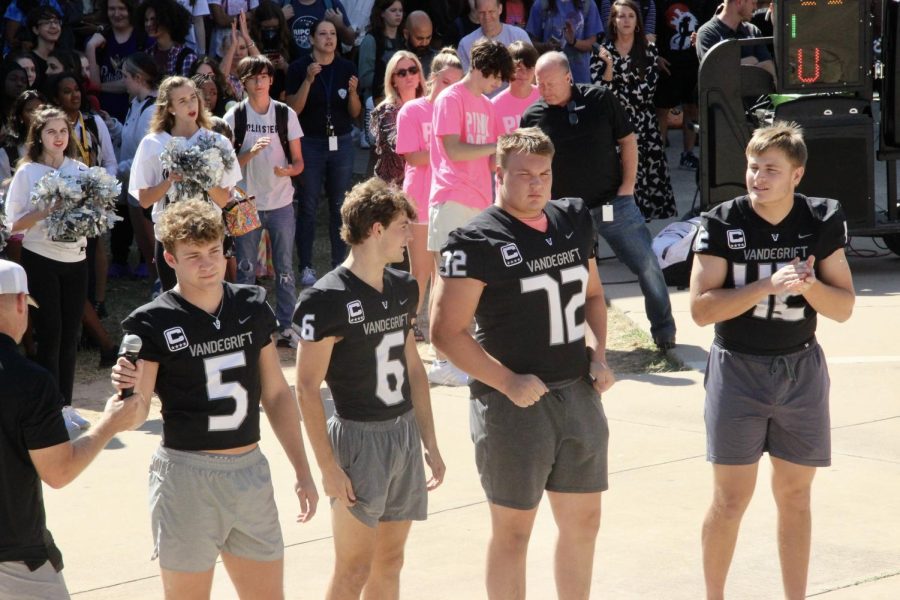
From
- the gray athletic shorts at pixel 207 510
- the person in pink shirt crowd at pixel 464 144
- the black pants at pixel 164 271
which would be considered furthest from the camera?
the person in pink shirt crowd at pixel 464 144

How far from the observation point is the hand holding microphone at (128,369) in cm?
363

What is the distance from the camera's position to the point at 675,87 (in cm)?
1424

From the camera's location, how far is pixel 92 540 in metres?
5.66

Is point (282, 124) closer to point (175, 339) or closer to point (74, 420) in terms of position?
point (74, 420)

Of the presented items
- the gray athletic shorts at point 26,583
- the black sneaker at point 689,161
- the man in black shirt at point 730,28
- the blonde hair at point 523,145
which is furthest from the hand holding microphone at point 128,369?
the black sneaker at point 689,161

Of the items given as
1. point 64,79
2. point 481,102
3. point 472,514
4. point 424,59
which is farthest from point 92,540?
point 424,59

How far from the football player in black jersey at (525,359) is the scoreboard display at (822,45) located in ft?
21.0

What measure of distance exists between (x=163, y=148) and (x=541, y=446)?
433cm

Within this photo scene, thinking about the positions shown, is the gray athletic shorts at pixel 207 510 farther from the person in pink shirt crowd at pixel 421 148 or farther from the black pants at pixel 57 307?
the person in pink shirt crowd at pixel 421 148

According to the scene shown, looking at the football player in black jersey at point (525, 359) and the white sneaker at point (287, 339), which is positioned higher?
the football player in black jersey at point (525, 359)

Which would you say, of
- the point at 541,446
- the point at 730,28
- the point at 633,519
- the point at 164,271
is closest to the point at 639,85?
the point at 730,28

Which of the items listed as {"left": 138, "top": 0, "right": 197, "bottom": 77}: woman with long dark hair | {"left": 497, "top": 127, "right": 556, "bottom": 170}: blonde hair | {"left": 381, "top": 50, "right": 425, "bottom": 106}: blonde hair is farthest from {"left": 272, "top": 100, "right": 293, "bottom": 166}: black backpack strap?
{"left": 497, "top": 127, "right": 556, "bottom": 170}: blonde hair

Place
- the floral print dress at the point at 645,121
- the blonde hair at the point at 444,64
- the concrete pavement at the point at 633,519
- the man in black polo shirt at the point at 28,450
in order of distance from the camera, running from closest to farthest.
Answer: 1. the man in black polo shirt at the point at 28,450
2. the concrete pavement at the point at 633,519
3. the blonde hair at the point at 444,64
4. the floral print dress at the point at 645,121

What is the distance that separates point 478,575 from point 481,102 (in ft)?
12.4
